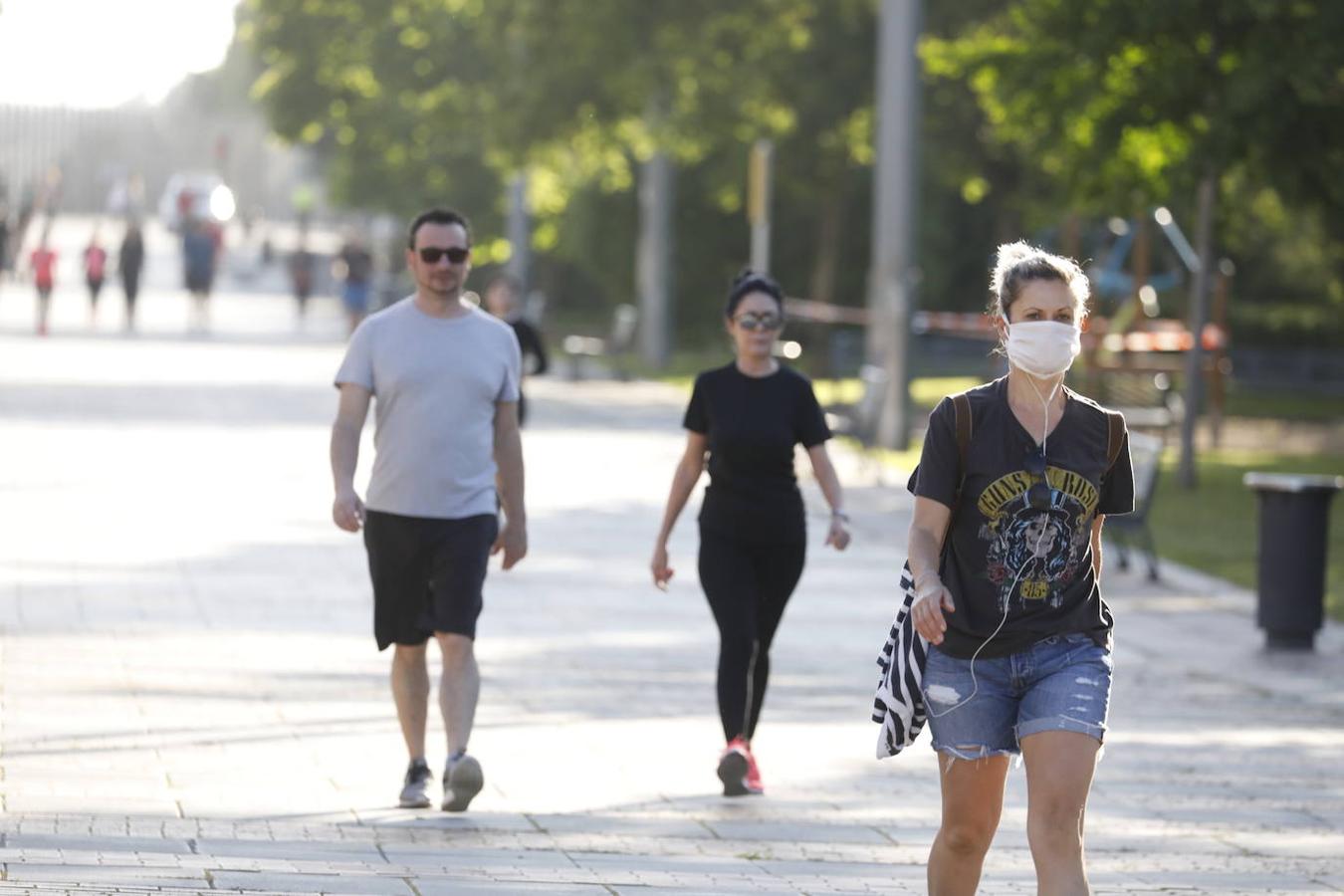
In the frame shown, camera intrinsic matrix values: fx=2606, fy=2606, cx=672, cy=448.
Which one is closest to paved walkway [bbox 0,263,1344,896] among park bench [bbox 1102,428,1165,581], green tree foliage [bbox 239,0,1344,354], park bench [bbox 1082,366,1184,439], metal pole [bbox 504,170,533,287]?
park bench [bbox 1102,428,1165,581]

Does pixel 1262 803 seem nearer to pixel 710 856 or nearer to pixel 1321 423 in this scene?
pixel 710 856

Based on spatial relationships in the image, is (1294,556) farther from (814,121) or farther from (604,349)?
(604,349)

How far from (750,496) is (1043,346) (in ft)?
10.9

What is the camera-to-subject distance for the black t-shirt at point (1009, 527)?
214 inches

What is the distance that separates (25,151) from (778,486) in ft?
454

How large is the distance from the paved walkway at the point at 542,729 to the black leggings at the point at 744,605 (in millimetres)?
322

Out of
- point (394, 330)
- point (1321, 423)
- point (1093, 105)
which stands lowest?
point (1321, 423)

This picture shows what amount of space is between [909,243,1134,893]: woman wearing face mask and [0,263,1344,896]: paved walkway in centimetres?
146

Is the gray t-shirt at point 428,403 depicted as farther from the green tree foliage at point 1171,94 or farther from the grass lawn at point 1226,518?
the green tree foliage at point 1171,94

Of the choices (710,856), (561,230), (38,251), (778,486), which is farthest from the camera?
(561,230)

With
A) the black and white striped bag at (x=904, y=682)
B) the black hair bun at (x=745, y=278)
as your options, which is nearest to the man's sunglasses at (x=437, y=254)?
the black hair bun at (x=745, y=278)

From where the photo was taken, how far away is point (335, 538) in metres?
16.0

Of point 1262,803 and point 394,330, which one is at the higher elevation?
point 394,330

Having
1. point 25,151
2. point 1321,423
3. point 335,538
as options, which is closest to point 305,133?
point 1321,423
